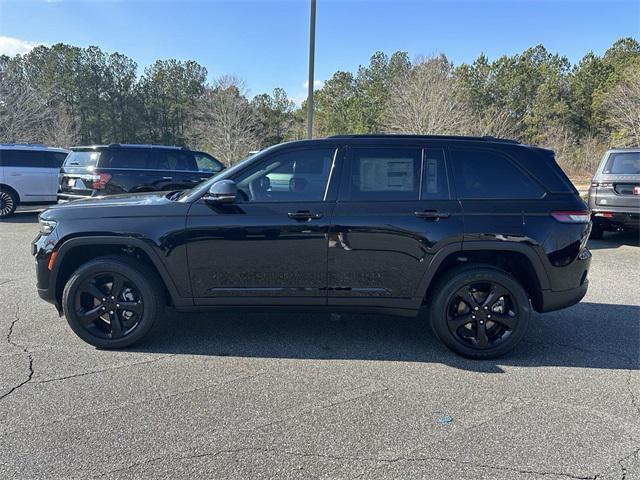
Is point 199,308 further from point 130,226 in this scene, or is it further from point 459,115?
point 459,115

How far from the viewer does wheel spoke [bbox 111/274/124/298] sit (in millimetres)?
3780

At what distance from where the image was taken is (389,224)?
11.9ft

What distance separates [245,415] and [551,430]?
6.33 ft

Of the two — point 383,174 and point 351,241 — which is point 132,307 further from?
point 383,174

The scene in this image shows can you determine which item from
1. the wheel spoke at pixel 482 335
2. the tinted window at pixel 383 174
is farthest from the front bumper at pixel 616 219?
the tinted window at pixel 383 174

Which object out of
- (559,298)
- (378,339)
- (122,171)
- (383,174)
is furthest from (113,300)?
(122,171)

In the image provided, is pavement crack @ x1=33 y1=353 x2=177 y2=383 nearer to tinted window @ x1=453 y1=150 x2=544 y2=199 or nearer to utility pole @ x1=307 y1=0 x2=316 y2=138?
tinted window @ x1=453 y1=150 x2=544 y2=199

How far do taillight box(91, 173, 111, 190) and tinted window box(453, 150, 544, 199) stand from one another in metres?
7.76

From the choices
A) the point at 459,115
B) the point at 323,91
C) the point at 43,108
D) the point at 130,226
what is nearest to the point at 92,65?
the point at 43,108

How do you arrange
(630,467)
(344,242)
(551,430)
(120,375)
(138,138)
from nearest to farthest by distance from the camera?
(630,467), (551,430), (120,375), (344,242), (138,138)

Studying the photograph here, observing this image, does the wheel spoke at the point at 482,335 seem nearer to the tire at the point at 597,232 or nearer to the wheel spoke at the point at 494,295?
the wheel spoke at the point at 494,295

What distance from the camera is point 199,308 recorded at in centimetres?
382

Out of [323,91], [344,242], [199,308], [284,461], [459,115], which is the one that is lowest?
[284,461]

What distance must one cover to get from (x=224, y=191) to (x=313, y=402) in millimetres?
1736
